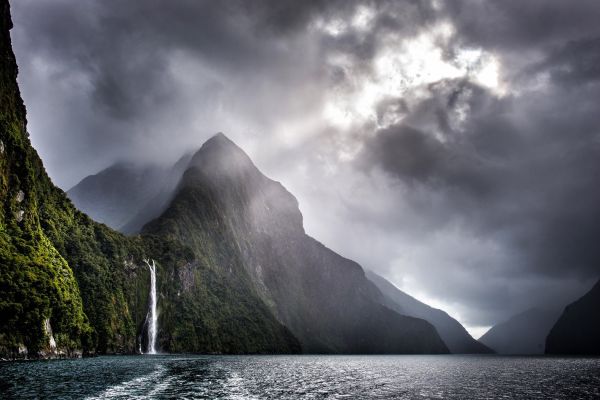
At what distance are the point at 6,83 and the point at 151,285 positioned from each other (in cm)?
10116

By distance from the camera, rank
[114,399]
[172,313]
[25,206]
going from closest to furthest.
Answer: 1. [114,399]
2. [25,206]
3. [172,313]

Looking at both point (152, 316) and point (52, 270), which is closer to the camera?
point (52, 270)

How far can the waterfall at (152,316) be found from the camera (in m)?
170

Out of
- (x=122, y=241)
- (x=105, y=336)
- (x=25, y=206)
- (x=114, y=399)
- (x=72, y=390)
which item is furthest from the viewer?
(x=122, y=241)

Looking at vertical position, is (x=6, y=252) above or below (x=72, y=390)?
above

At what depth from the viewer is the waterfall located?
557 feet

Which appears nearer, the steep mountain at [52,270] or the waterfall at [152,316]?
the steep mountain at [52,270]

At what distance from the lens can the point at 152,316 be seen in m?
178

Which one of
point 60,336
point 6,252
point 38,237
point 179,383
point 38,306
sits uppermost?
point 38,237

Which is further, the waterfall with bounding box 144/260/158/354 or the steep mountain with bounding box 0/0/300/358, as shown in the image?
the waterfall with bounding box 144/260/158/354

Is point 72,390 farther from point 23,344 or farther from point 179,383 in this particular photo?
point 23,344

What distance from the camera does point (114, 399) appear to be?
125 ft

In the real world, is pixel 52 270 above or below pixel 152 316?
above

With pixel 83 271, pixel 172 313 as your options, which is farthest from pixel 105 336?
pixel 172 313
